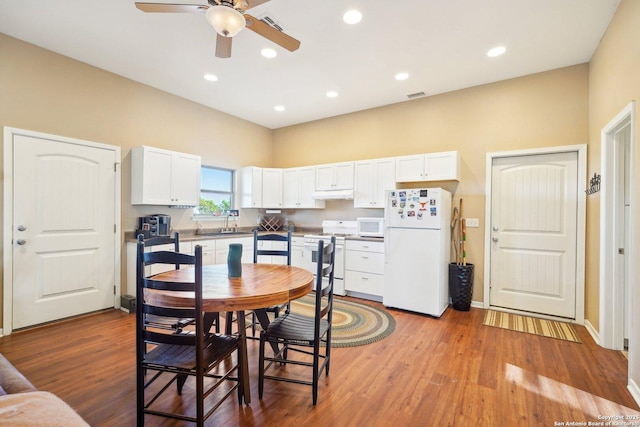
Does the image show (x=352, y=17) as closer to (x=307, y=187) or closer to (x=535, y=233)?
(x=307, y=187)

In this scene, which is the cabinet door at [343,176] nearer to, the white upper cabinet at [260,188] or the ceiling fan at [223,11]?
the white upper cabinet at [260,188]

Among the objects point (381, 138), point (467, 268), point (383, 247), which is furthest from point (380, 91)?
point (467, 268)

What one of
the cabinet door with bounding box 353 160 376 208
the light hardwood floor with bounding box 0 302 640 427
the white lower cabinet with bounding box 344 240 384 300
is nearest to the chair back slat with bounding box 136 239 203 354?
the light hardwood floor with bounding box 0 302 640 427

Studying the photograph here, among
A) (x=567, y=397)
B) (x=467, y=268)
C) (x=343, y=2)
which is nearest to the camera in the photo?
(x=567, y=397)

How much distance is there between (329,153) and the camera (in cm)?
541

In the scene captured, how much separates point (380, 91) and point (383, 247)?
2237 mm

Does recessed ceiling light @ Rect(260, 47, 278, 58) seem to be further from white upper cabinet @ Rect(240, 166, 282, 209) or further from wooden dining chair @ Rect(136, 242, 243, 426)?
wooden dining chair @ Rect(136, 242, 243, 426)

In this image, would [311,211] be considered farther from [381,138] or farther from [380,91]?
[380,91]

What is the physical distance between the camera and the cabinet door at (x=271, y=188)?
5.51m

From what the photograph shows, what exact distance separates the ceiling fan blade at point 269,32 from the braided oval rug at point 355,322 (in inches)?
105

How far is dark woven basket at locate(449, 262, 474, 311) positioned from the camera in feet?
12.5

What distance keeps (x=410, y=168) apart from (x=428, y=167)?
0.83 ft

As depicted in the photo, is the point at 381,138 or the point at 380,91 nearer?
the point at 380,91

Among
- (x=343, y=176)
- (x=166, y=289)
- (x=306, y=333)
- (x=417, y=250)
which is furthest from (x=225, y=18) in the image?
(x=343, y=176)
